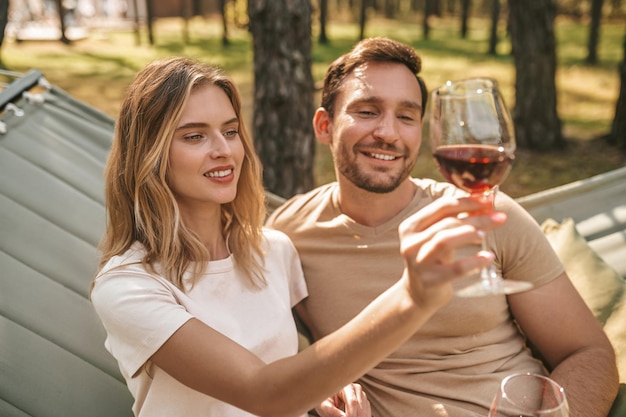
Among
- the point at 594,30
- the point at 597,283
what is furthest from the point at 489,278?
the point at 594,30

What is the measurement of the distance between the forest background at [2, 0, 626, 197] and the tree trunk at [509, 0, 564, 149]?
0.23 meters

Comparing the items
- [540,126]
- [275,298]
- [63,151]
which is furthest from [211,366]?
Result: [540,126]

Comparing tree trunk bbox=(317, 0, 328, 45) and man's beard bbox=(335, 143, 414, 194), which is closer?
man's beard bbox=(335, 143, 414, 194)

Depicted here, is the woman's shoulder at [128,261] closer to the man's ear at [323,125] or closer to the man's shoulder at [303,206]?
the man's shoulder at [303,206]

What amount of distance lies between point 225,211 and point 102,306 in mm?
573

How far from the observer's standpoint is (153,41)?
14602 millimetres

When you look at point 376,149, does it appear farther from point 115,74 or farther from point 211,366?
point 115,74

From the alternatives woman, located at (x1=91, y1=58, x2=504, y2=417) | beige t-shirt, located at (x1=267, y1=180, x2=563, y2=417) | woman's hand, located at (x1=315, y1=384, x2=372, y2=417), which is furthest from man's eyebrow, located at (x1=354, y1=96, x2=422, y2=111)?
woman's hand, located at (x1=315, y1=384, x2=372, y2=417)

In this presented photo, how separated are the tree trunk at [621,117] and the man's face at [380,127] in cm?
524

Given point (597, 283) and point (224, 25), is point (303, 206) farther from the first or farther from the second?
point (224, 25)

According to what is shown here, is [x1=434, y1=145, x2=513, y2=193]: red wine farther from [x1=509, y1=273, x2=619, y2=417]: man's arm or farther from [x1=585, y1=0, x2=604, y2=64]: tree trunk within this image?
[x1=585, y1=0, x2=604, y2=64]: tree trunk

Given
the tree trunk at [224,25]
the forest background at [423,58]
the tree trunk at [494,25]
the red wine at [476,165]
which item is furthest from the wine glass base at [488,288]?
the tree trunk at [224,25]

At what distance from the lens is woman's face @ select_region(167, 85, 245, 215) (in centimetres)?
173

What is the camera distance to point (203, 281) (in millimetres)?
1758
